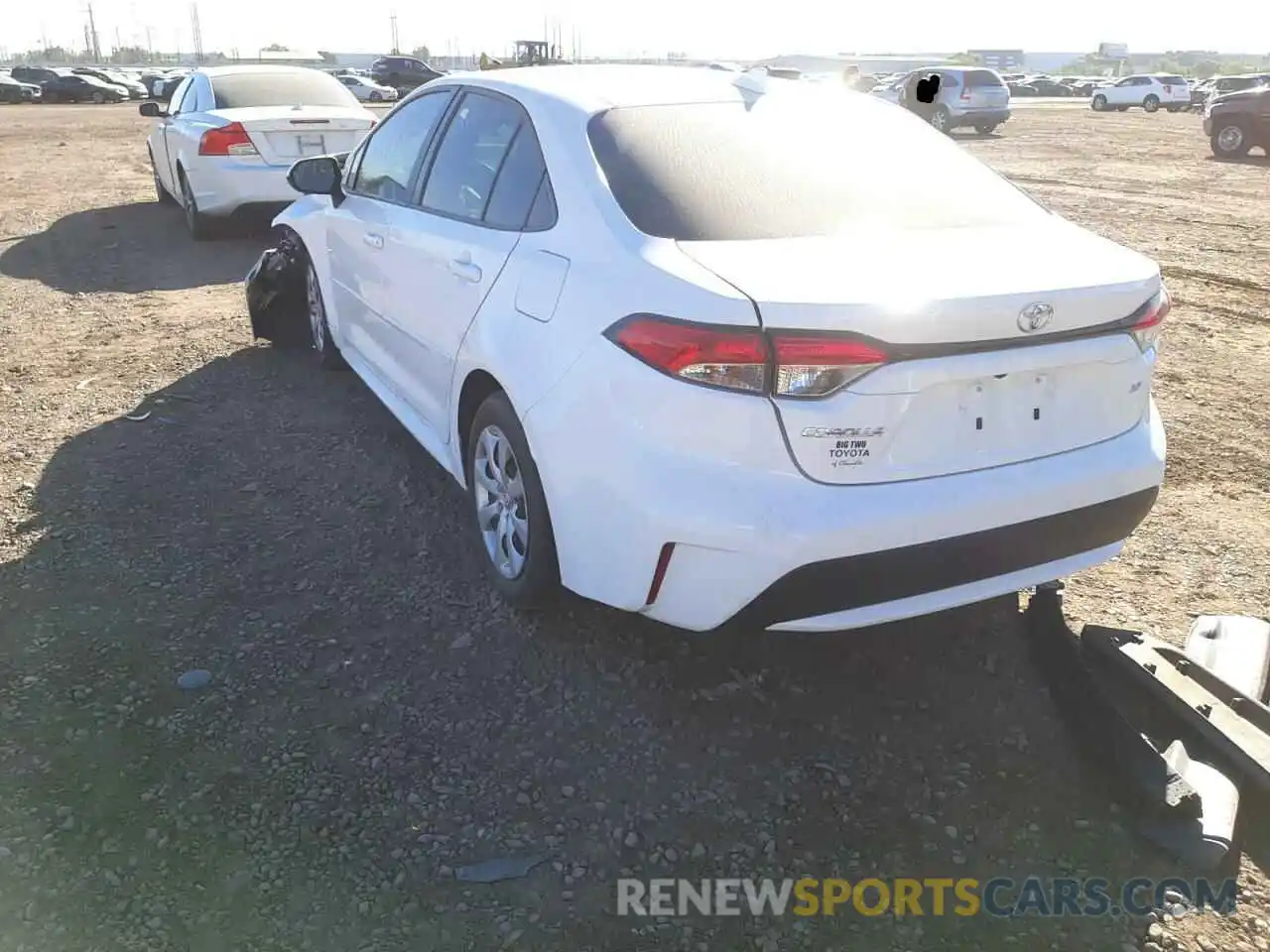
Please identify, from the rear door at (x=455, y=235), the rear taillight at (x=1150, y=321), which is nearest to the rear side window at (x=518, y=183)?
the rear door at (x=455, y=235)

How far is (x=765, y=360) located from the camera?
250 cm

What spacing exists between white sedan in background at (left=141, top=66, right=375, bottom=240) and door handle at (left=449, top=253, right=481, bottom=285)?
21.0ft

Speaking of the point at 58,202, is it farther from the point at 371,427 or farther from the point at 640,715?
the point at 640,715

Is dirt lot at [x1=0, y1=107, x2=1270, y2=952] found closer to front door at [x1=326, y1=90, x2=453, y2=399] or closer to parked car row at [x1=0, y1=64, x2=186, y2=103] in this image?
front door at [x1=326, y1=90, x2=453, y2=399]

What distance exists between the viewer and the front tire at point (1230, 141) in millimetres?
19234

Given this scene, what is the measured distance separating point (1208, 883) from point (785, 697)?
1164mm

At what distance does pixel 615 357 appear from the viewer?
2713 millimetres

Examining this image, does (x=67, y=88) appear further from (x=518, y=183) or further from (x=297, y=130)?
(x=518, y=183)

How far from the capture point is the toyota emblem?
8.66 feet

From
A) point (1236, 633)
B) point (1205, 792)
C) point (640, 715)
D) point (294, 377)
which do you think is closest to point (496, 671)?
point (640, 715)

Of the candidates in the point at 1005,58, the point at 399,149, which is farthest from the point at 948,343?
the point at 1005,58

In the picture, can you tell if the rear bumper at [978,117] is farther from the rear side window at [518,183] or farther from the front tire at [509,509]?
the front tire at [509,509]

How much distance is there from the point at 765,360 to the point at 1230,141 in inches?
820

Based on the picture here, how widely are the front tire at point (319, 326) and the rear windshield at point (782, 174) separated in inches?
115
